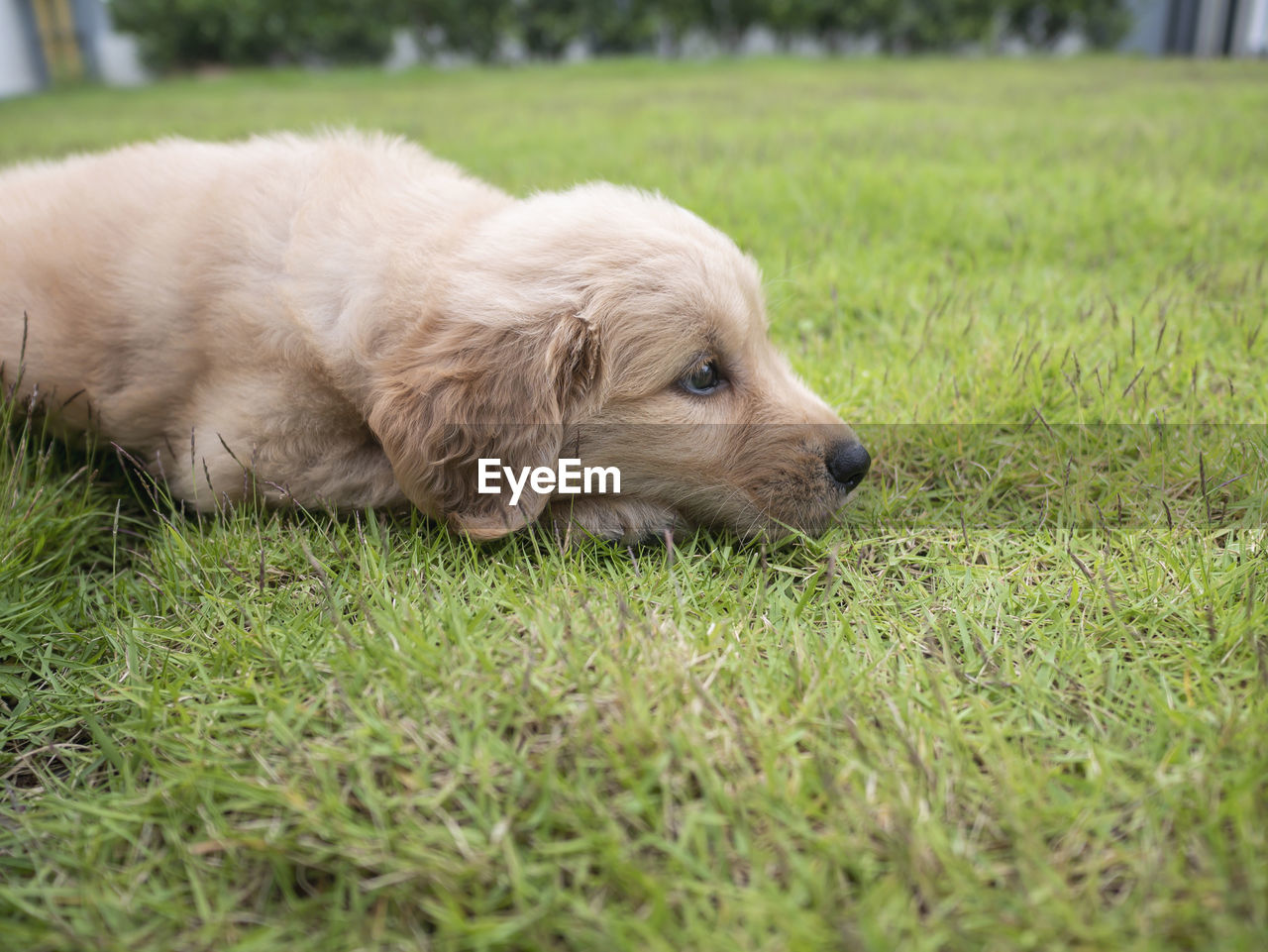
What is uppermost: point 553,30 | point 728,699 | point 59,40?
point 59,40

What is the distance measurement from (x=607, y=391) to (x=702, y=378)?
0.89ft

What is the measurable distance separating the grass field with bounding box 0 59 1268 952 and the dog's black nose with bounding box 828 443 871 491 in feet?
0.51

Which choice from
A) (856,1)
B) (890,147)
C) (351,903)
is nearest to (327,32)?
(856,1)

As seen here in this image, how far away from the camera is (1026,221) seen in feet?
15.3

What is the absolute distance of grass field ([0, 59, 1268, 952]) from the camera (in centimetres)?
133

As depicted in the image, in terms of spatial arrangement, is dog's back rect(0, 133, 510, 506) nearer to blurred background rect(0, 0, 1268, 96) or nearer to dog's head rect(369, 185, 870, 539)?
dog's head rect(369, 185, 870, 539)

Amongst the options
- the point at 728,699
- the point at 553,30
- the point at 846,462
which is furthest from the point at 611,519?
the point at 553,30

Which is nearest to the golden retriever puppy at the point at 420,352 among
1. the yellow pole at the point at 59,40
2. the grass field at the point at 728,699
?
the grass field at the point at 728,699

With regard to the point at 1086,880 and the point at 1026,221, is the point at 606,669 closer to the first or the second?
the point at 1086,880

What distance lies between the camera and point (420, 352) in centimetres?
212

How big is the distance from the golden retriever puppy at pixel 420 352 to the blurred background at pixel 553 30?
20.7 meters

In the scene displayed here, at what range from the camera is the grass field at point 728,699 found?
1333mm

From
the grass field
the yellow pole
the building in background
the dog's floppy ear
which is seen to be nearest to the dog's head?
the dog's floppy ear

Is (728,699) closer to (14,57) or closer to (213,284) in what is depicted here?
(213,284)
